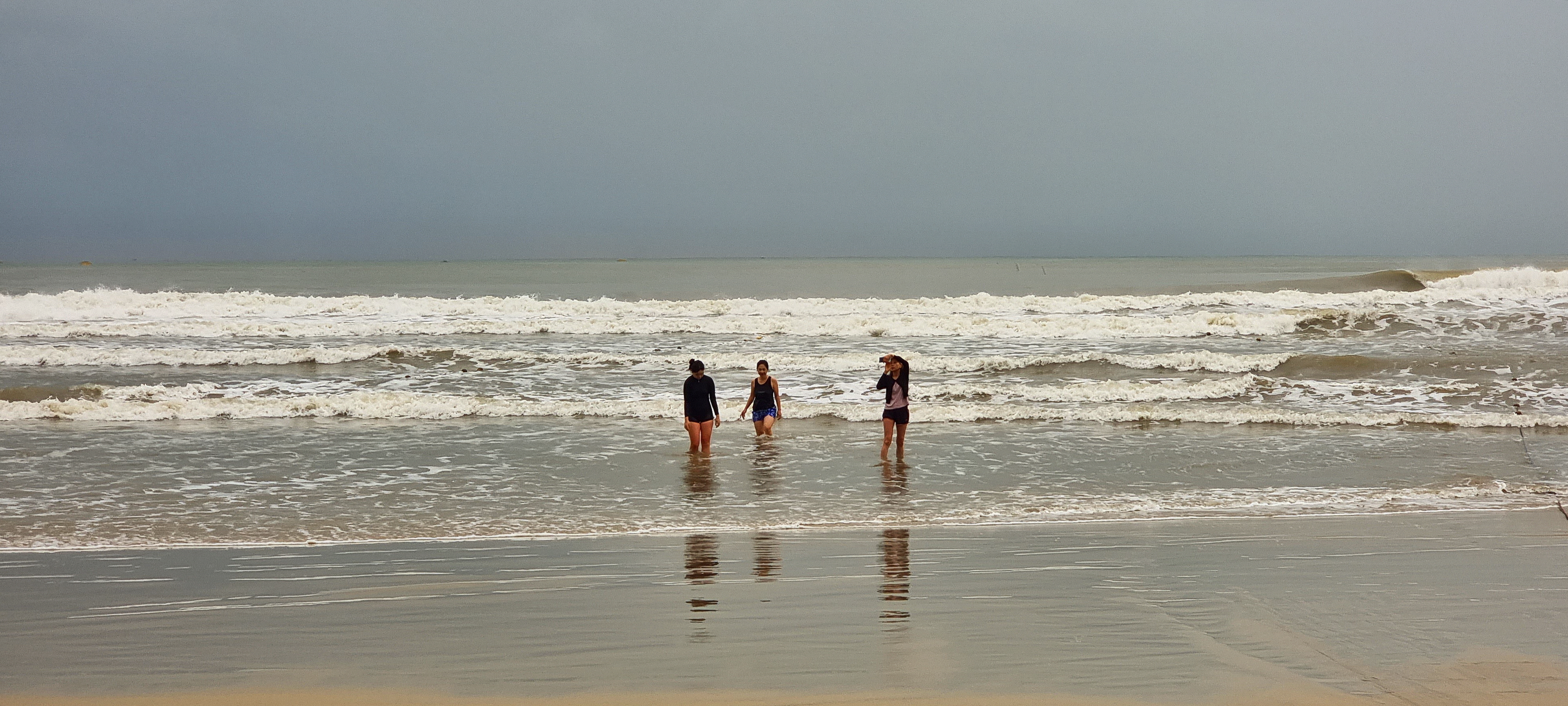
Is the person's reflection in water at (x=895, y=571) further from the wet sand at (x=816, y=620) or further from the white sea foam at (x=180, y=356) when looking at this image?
the white sea foam at (x=180, y=356)

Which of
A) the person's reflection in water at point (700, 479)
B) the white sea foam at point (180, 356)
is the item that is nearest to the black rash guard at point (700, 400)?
the person's reflection in water at point (700, 479)

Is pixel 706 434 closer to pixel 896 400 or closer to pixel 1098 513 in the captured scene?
pixel 896 400

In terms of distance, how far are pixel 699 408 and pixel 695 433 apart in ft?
1.22

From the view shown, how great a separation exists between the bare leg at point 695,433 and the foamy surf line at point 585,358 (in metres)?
7.34

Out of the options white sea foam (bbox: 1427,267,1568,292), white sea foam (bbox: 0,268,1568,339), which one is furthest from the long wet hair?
white sea foam (bbox: 1427,267,1568,292)

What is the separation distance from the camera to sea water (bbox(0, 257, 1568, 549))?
8758 millimetres

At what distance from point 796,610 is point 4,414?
14.2 m

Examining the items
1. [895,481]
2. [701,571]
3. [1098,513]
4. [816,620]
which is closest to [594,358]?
[895,481]

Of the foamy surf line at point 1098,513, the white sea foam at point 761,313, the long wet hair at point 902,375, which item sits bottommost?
the foamy surf line at point 1098,513

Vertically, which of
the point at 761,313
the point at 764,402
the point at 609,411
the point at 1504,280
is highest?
the point at 1504,280

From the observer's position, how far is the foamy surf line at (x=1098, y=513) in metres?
7.57

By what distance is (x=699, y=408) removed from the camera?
1142cm

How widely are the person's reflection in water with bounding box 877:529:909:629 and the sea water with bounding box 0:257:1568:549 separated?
736mm

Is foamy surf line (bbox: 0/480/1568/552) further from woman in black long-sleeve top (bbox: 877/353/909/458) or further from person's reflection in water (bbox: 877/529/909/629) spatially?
woman in black long-sleeve top (bbox: 877/353/909/458)
